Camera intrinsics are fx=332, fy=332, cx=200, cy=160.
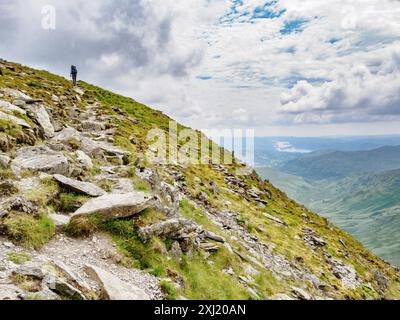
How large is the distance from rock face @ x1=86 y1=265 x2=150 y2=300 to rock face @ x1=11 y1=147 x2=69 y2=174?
8.48m

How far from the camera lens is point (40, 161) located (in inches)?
796

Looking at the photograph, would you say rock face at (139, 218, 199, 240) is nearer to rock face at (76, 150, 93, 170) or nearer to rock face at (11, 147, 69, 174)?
rock face at (11, 147, 69, 174)

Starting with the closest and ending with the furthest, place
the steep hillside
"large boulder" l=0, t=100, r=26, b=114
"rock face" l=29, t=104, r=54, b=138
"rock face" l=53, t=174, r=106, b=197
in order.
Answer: the steep hillside
"rock face" l=53, t=174, r=106, b=197
"large boulder" l=0, t=100, r=26, b=114
"rock face" l=29, t=104, r=54, b=138

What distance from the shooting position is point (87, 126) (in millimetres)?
40719

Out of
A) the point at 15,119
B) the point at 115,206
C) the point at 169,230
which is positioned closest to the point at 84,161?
the point at 15,119

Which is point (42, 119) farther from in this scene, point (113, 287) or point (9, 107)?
point (113, 287)

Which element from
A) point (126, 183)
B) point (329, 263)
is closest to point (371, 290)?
point (329, 263)

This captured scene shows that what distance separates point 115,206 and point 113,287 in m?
4.94

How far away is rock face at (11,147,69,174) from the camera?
19422mm

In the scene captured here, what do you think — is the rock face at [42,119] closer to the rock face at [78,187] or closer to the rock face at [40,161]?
the rock face at [40,161]

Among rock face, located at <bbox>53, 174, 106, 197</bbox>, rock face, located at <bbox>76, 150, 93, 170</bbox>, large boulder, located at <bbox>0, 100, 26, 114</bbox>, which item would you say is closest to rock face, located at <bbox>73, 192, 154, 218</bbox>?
rock face, located at <bbox>53, 174, 106, 197</bbox>

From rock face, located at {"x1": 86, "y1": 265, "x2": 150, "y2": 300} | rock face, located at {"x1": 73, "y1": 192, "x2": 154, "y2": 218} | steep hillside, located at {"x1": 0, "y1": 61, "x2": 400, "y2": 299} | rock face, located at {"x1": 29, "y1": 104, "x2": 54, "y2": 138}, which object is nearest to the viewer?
rock face, located at {"x1": 86, "y1": 265, "x2": 150, "y2": 300}
